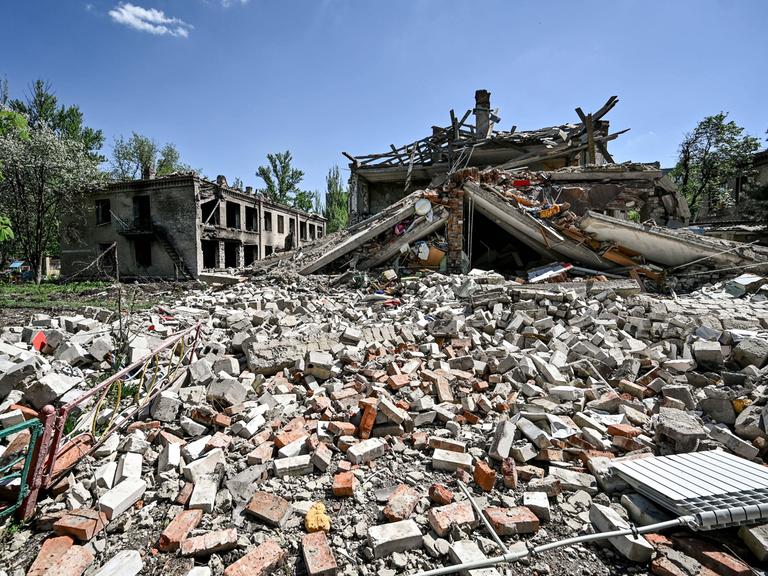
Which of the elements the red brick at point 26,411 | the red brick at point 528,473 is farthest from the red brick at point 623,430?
the red brick at point 26,411

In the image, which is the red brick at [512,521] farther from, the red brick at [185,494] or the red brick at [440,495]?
the red brick at [185,494]

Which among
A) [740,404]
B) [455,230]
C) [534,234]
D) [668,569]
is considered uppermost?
[455,230]

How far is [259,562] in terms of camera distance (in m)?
1.92

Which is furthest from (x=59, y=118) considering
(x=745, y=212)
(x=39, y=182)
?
(x=745, y=212)

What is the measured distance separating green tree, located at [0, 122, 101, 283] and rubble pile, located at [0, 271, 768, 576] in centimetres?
1920

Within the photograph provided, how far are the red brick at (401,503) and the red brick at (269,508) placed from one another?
66cm

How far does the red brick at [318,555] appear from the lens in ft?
6.15

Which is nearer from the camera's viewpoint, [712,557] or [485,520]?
[712,557]

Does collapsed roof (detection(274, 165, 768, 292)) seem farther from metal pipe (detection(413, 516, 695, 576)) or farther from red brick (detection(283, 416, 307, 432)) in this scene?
metal pipe (detection(413, 516, 695, 576))

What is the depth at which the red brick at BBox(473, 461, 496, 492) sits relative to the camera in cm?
249

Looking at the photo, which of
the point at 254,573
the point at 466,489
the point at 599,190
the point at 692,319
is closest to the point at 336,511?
the point at 254,573

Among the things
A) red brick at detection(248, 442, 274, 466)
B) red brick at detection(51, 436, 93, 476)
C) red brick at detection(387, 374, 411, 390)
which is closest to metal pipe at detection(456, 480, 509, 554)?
red brick at detection(387, 374, 411, 390)

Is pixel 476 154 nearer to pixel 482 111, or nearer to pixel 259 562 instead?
pixel 482 111

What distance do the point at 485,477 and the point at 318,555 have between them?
121 centimetres
